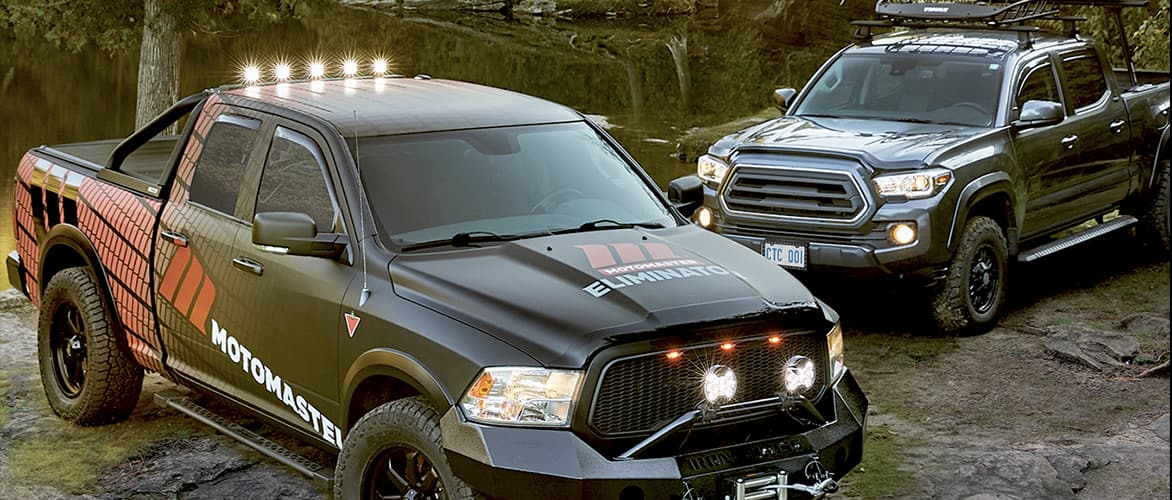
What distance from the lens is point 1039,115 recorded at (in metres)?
9.42

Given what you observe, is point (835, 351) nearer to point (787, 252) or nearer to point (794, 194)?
point (787, 252)

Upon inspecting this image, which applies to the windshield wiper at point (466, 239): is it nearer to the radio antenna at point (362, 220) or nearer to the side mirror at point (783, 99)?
the radio antenna at point (362, 220)

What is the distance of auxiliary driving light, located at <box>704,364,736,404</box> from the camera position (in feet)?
15.7

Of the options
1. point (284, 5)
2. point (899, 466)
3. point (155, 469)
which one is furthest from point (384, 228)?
point (284, 5)

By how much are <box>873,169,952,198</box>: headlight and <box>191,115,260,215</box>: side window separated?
13.5 feet

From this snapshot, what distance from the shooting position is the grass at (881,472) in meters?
6.31

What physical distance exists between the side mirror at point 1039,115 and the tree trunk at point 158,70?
23.0 ft

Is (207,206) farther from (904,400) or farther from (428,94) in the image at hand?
(904,400)

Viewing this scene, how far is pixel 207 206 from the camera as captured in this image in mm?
6152

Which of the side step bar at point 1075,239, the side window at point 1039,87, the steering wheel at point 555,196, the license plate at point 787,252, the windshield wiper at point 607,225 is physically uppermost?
the side window at point 1039,87

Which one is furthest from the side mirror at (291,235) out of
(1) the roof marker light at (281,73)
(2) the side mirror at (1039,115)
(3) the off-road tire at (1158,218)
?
(3) the off-road tire at (1158,218)

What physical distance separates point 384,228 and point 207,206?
3.76ft

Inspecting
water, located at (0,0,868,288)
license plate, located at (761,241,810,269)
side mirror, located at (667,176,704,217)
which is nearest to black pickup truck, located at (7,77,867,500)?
side mirror, located at (667,176,704,217)

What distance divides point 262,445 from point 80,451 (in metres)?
1.42
